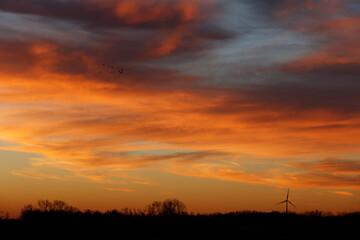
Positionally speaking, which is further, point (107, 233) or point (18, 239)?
point (107, 233)

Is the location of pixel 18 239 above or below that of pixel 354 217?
below

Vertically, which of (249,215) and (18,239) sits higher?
(249,215)

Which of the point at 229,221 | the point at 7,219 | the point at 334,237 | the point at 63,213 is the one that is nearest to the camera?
the point at 334,237

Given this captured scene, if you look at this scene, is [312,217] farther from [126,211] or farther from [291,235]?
[291,235]

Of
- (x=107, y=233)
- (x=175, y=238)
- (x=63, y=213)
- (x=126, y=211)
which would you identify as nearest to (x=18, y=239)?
(x=107, y=233)

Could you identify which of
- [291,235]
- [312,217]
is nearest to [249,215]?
[312,217]

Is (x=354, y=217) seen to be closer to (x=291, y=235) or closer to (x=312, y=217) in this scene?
(x=312, y=217)

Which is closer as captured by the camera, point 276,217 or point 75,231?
point 75,231

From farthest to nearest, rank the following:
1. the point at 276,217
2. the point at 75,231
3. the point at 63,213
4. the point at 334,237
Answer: the point at 63,213
the point at 276,217
the point at 75,231
the point at 334,237

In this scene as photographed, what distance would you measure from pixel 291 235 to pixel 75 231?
124 ft

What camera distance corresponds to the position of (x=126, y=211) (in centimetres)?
17275

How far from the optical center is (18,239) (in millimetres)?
81000

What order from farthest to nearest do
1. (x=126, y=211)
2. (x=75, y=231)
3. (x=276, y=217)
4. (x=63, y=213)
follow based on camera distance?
1. (x=63, y=213)
2. (x=126, y=211)
3. (x=276, y=217)
4. (x=75, y=231)

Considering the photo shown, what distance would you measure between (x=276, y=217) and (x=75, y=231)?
80.4 meters
